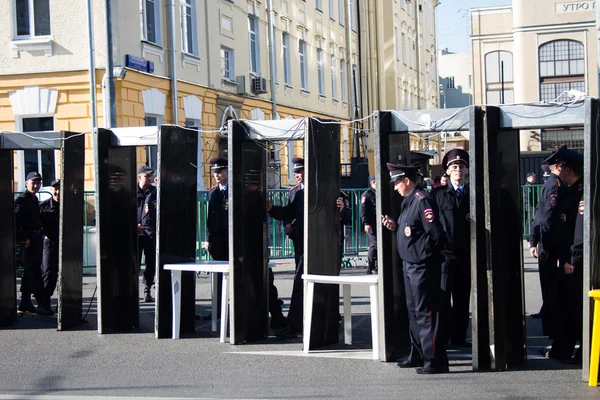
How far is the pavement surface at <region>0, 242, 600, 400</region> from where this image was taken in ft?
23.4

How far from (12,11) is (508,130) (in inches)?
579

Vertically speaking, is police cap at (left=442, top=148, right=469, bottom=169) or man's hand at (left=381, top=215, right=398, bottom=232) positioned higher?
police cap at (left=442, top=148, right=469, bottom=169)

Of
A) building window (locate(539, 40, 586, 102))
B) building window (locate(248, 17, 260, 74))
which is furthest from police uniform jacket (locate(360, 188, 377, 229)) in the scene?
building window (locate(539, 40, 586, 102))

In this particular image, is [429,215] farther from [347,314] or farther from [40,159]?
[40,159]

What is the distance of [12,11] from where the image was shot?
19.5 m

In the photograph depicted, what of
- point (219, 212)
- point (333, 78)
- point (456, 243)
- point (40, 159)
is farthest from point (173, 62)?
point (333, 78)

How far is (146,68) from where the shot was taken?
2020cm

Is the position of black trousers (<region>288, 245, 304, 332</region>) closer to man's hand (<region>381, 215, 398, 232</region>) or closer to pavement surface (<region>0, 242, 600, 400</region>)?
pavement surface (<region>0, 242, 600, 400</region>)

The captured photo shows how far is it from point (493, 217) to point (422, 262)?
2.71ft

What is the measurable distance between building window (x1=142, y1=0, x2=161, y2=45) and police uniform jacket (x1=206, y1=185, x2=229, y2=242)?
11.2 meters

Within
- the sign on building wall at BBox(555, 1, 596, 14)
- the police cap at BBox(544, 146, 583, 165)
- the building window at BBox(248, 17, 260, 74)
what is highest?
the sign on building wall at BBox(555, 1, 596, 14)

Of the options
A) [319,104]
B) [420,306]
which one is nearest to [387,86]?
[319,104]

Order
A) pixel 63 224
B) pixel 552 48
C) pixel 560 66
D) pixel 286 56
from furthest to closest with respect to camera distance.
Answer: pixel 560 66 → pixel 552 48 → pixel 286 56 → pixel 63 224

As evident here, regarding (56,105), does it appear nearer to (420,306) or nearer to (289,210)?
(289,210)
